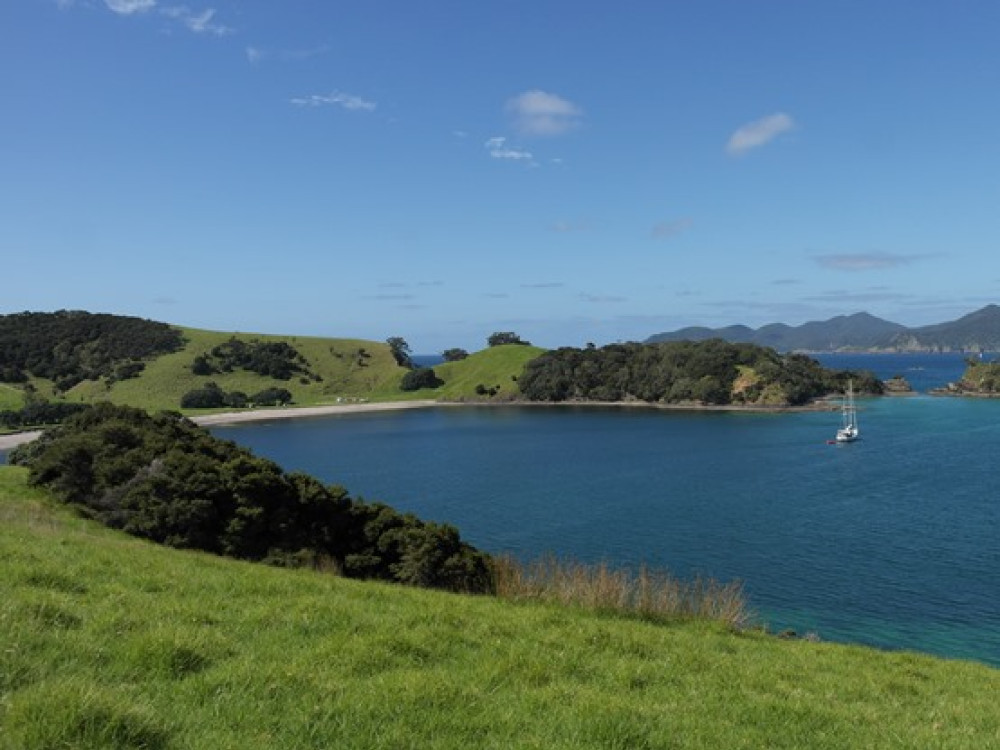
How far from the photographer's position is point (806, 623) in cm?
3622

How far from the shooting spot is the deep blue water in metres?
40.2

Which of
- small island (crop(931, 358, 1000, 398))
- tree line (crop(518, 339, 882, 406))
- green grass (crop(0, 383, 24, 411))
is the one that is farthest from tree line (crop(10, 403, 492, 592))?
small island (crop(931, 358, 1000, 398))

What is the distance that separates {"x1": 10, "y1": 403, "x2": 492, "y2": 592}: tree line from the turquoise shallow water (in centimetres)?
1785

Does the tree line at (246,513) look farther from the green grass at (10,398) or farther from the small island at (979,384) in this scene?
the small island at (979,384)

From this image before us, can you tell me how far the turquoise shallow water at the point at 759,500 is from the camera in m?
40.2

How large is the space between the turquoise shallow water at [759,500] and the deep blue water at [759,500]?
0.21 meters

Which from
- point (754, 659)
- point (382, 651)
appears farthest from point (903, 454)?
point (382, 651)

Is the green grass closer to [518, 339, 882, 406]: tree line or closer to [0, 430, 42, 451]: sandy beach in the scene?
[0, 430, 42, 451]: sandy beach

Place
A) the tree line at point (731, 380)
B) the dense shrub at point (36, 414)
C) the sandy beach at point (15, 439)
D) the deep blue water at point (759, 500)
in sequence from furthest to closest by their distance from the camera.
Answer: the tree line at point (731, 380) < the dense shrub at point (36, 414) < the sandy beach at point (15, 439) < the deep blue water at point (759, 500)

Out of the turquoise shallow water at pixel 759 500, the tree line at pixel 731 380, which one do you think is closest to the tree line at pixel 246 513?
the turquoise shallow water at pixel 759 500

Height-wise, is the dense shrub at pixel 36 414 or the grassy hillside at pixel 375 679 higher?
the grassy hillside at pixel 375 679

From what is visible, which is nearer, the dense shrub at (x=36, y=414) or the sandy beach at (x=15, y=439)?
the sandy beach at (x=15, y=439)

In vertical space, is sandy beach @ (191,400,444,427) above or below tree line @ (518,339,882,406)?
below

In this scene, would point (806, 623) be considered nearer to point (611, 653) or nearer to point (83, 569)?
point (611, 653)
